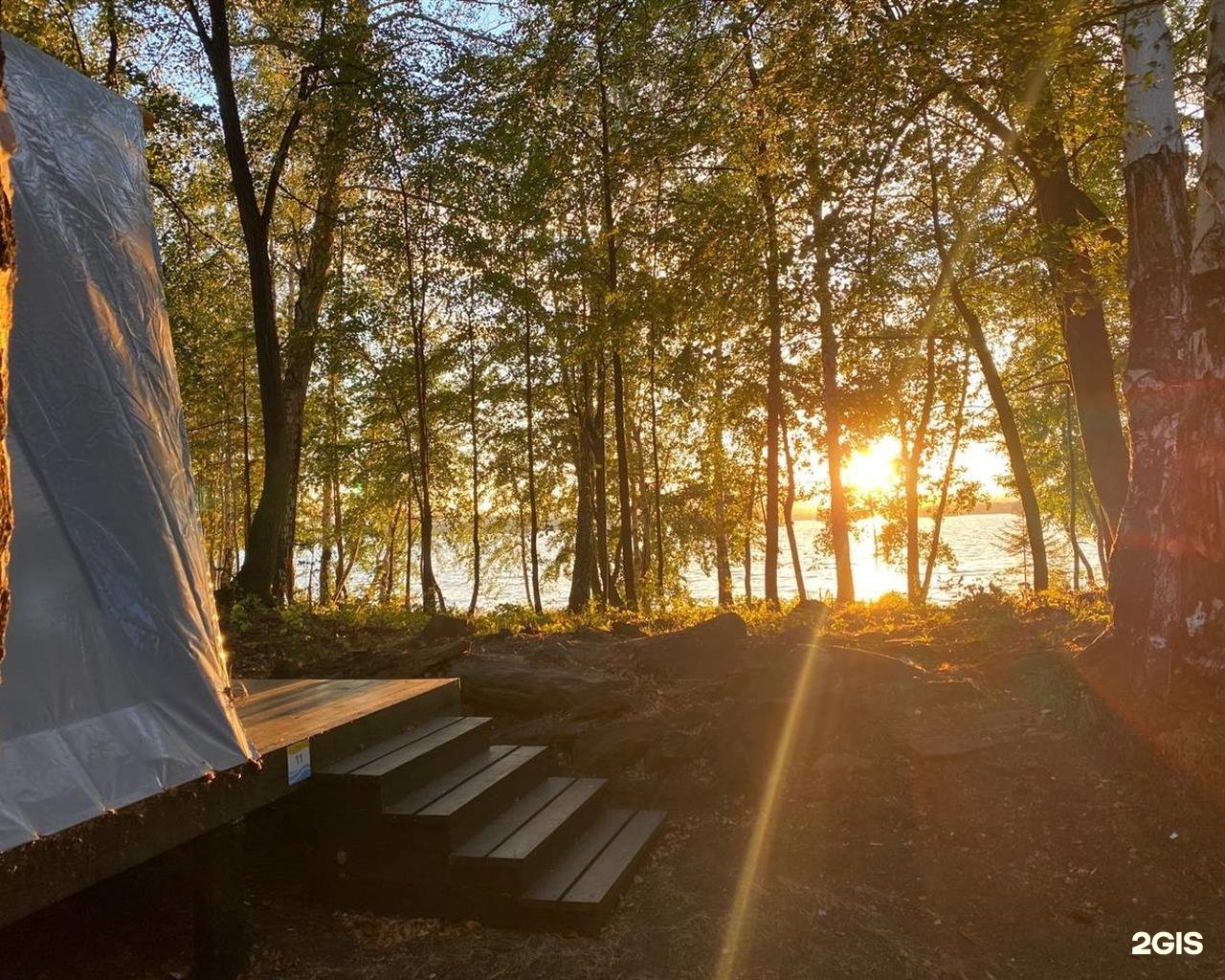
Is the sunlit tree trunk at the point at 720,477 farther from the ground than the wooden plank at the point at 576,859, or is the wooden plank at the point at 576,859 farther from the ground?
the sunlit tree trunk at the point at 720,477

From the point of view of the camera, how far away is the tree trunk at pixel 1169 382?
4727 millimetres

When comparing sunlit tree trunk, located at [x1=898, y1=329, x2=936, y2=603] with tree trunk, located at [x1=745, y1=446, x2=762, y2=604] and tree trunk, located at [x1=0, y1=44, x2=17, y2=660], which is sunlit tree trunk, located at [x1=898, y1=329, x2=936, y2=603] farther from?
tree trunk, located at [x1=0, y1=44, x2=17, y2=660]

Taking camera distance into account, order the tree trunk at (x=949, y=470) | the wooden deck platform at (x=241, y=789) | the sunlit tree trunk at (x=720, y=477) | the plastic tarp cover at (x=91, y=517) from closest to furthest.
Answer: the wooden deck platform at (x=241, y=789), the plastic tarp cover at (x=91, y=517), the sunlit tree trunk at (x=720, y=477), the tree trunk at (x=949, y=470)

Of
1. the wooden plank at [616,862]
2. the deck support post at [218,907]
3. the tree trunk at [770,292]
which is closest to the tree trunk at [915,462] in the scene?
the tree trunk at [770,292]

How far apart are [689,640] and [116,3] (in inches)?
392

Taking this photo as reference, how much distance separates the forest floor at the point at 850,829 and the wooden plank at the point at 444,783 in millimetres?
504

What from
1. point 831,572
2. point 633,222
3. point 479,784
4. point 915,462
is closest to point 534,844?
point 479,784

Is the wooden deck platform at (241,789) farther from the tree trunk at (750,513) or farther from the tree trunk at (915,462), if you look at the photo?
the tree trunk at (750,513)

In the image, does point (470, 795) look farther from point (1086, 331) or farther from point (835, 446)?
point (835, 446)

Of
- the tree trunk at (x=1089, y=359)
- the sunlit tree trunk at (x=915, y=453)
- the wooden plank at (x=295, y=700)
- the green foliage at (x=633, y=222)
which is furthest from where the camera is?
the sunlit tree trunk at (x=915, y=453)

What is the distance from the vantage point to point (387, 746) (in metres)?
4.34

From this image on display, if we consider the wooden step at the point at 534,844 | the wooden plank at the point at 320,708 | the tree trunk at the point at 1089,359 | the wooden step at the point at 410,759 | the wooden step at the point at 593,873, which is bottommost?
the wooden step at the point at 593,873

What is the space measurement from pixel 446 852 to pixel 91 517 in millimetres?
2079

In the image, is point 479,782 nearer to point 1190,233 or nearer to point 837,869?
point 837,869
